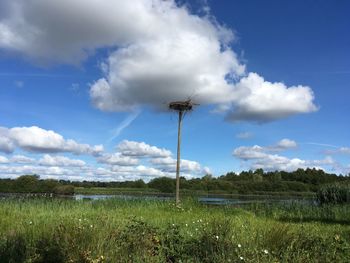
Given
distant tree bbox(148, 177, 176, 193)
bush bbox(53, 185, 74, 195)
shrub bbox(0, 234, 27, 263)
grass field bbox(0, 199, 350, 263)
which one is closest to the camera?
grass field bbox(0, 199, 350, 263)

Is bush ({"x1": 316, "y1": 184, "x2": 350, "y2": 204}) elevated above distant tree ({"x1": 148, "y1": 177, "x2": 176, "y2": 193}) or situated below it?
below

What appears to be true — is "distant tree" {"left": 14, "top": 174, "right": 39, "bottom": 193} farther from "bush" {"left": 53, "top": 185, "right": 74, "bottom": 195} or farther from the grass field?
the grass field

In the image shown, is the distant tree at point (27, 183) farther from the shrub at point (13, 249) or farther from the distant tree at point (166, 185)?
the shrub at point (13, 249)

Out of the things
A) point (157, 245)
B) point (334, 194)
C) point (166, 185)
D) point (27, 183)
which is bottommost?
point (157, 245)

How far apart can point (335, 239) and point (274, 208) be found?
12.1 meters

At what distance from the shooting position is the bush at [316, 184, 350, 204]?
24.2 meters

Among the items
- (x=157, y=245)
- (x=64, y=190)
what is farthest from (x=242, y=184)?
(x=157, y=245)

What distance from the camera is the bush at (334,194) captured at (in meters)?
24.2

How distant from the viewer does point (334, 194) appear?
24.4 metres

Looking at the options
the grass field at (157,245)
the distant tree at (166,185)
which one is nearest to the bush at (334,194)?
the grass field at (157,245)

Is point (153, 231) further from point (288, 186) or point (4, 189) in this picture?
point (288, 186)

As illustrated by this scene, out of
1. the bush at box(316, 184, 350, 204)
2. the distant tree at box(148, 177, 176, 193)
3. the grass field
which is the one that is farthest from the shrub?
the distant tree at box(148, 177, 176, 193)

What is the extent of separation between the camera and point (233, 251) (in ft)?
22.0

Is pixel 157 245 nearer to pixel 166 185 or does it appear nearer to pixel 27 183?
pixel 27 183
